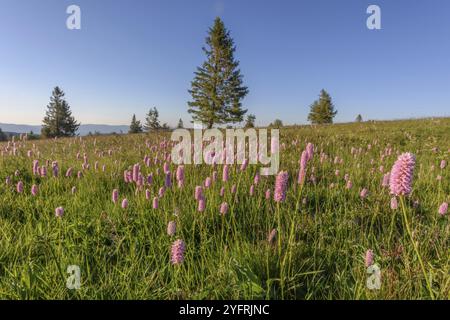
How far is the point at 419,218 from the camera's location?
3008 mm

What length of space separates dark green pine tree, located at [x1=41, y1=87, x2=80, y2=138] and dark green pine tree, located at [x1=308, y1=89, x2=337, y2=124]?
62242 mm

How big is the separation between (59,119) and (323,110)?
224 ft

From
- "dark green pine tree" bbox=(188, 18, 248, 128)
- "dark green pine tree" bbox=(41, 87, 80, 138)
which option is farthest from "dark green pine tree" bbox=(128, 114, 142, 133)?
"dark green pine tree" bbox=(188, 18, 248, 128)

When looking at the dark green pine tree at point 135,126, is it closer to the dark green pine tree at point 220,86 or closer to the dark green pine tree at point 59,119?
the dark green pine tree at point 59,119

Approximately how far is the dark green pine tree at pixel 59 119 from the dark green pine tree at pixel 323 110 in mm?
62242

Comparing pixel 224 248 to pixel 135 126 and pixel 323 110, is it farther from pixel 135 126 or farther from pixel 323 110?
pixel 135 126

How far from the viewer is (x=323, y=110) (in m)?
69.0

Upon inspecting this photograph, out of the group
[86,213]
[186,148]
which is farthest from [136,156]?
[86,213]

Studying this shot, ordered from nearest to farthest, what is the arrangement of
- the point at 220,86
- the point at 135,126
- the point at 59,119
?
1. the point at 220,86
2. the point at 59,119
3. the point at 135,126

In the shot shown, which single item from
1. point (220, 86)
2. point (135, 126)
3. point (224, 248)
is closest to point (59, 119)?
point (135, 126)

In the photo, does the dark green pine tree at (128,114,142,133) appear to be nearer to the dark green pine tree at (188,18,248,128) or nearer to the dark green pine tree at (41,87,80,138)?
the dark green pine tree at (41,87,80,138)

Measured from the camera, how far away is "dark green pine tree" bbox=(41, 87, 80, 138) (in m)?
67.2

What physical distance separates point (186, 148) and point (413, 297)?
15.2 ft
